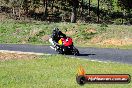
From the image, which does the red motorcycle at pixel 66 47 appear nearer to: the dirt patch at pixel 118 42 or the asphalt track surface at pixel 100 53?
the asphalt track surface at pixel 100 53

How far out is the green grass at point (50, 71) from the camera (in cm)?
1780

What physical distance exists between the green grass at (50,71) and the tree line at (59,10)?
3392 cm

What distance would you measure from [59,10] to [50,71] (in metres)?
61.0

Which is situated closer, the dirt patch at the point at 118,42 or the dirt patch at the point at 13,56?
the dirt patch at the point at 13,56

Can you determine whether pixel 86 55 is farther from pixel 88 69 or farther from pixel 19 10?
pixel 19 10

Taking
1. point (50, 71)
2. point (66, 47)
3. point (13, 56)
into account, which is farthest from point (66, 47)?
point (50, 71)

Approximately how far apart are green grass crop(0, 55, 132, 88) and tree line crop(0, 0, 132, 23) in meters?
33.9

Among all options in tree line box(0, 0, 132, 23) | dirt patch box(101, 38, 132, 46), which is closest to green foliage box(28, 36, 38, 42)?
dirt patch box(101, 38, 132, 46)

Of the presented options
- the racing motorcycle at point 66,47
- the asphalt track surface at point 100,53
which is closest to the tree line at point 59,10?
the asphalt track surface at point 100,53

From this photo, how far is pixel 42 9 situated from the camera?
258 feet

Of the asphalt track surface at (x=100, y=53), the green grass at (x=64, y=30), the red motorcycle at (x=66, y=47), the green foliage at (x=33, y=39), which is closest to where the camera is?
the asphalt track surface at (x=100, y=53)

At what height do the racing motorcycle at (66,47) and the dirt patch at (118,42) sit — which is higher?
the racing motorcycle at (66,47)

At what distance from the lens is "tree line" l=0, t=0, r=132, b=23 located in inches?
2584

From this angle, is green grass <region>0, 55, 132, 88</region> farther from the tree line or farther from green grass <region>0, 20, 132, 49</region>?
the tree line
